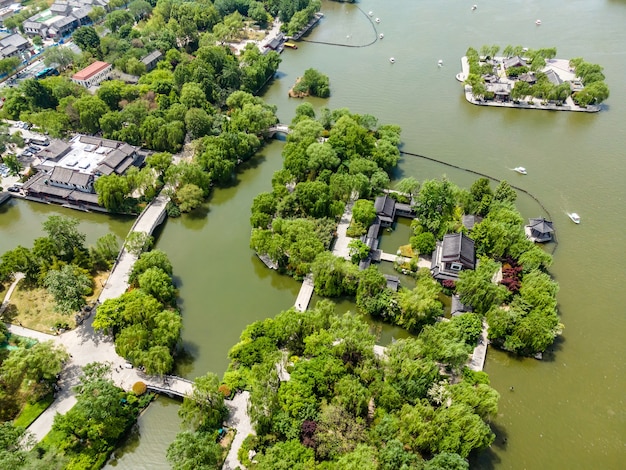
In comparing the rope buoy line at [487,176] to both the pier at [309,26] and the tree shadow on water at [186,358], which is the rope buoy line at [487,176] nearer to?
the tree shadow on water at [186,358]

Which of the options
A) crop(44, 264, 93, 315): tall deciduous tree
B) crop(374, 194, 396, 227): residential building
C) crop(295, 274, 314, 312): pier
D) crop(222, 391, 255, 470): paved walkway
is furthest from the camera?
crop(374, 194, 396, 227): residential building

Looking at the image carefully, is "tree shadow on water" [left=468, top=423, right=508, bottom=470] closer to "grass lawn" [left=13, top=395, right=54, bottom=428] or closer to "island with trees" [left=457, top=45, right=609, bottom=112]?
"grass lawn" [left=13, top=395, right=54, bottom=428]

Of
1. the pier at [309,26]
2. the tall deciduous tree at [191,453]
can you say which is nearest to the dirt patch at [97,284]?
the tall deciduous tree at [191,453]

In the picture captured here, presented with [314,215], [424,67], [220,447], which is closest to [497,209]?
[314,215]

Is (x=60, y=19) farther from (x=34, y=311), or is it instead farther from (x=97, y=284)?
(x=34, y=311)

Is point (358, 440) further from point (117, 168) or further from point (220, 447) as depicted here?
point (117, 168)

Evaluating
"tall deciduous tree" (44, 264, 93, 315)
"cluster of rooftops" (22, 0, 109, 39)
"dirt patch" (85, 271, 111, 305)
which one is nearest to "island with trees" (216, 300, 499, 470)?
"tall deciduous tree" (44, 264, 93, 315)

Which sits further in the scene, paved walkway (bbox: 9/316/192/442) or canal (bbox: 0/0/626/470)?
canal (bbox: 0/0/626/470)

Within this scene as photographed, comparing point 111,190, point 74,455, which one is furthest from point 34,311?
point 74,455
